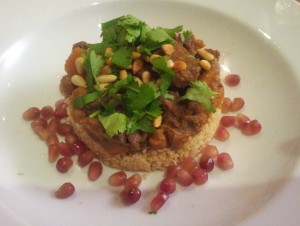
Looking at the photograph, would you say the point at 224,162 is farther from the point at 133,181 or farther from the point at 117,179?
the point at 117,179

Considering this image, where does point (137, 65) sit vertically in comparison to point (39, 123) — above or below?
Answer: above

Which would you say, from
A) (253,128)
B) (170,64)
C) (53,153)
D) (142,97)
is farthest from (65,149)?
(253,128)

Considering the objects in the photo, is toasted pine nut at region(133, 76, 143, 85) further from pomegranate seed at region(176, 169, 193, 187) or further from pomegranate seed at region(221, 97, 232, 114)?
pomegranate seed at region(221, 97, 232, 114)

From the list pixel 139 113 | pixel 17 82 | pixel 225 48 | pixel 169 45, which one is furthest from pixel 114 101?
pixel 225 48

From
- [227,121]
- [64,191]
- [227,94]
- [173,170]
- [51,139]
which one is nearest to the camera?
[64,191]

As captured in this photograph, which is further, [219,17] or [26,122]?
[219,17]

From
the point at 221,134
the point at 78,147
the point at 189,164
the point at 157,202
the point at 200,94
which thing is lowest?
the point at 78,147

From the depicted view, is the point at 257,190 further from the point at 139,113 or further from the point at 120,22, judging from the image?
the point at 120,22
